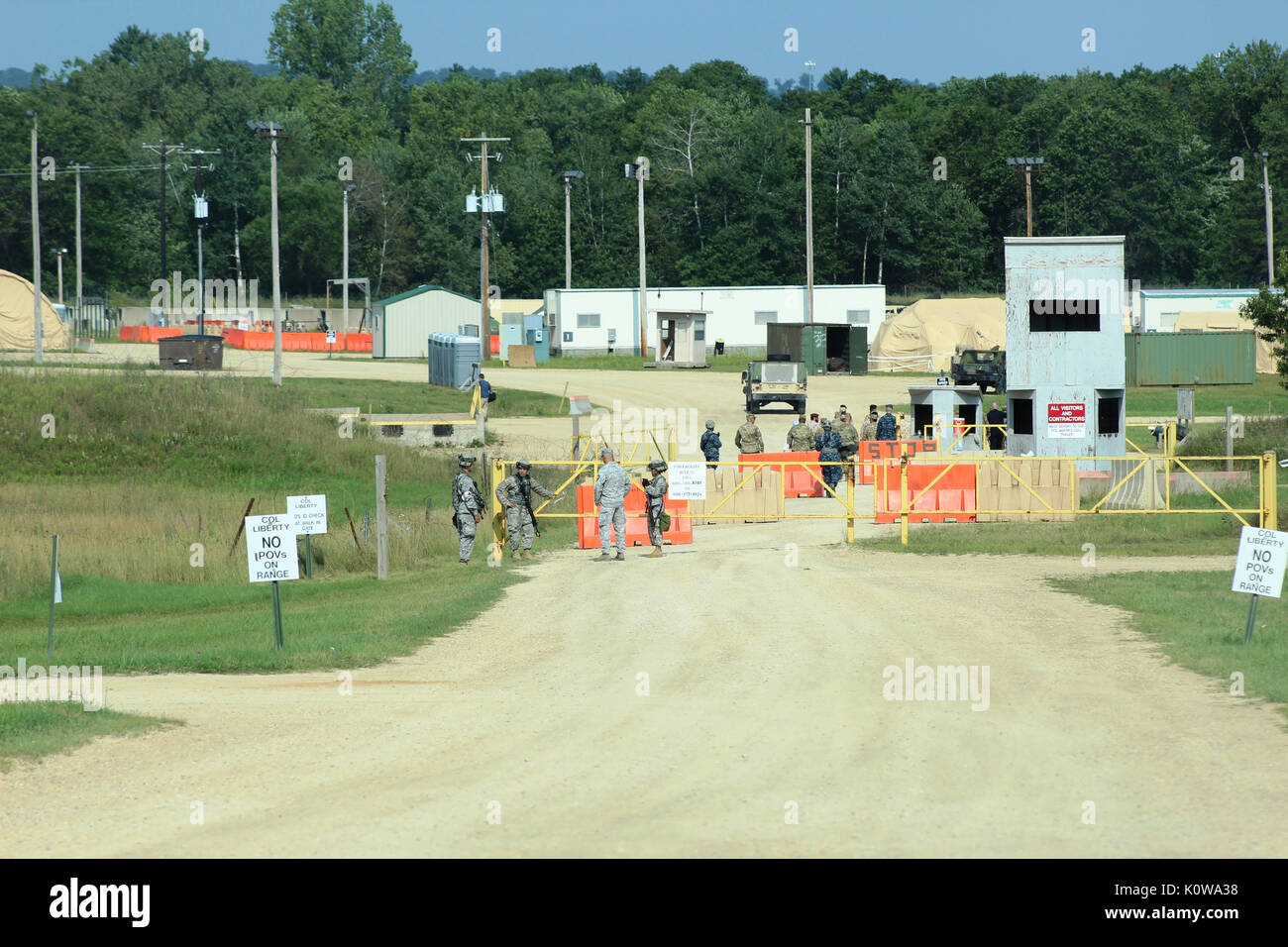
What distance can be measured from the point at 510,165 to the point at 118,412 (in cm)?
8932

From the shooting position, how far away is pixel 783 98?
149 metres

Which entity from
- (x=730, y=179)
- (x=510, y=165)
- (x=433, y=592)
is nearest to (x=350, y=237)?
(x=510, y=165)

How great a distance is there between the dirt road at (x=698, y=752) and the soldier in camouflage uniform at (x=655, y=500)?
17.6 feet

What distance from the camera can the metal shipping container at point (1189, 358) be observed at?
5981cm

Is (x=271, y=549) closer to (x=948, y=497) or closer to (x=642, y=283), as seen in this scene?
(x=948, y=497)

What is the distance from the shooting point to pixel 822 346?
66062mm

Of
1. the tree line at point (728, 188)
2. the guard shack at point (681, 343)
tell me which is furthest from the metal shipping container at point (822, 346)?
the tree line at point (728, 188)

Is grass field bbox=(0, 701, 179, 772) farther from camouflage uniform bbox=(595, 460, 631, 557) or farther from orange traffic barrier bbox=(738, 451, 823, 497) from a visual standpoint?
orange traffic barrier bbox=(738, 451, 823, 497)

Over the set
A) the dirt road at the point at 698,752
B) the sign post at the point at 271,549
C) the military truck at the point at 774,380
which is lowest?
the dirt road at the point at 698,752

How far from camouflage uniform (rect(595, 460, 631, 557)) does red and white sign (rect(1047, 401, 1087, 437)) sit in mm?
12389

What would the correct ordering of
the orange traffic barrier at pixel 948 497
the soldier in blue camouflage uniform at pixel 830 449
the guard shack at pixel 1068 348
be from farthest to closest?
1. the guard shack at pixel 1068 348
2. the soldier in blue camouflage uniform at pixel 830 449
3. the orange traffic barrier at pixel 948 497

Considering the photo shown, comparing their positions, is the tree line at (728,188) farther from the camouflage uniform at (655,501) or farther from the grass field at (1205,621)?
the grass field at (1205,621)

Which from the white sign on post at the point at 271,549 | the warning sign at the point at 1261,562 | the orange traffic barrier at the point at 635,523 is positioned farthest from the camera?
the orange traffic barrier at the point at 635,523
